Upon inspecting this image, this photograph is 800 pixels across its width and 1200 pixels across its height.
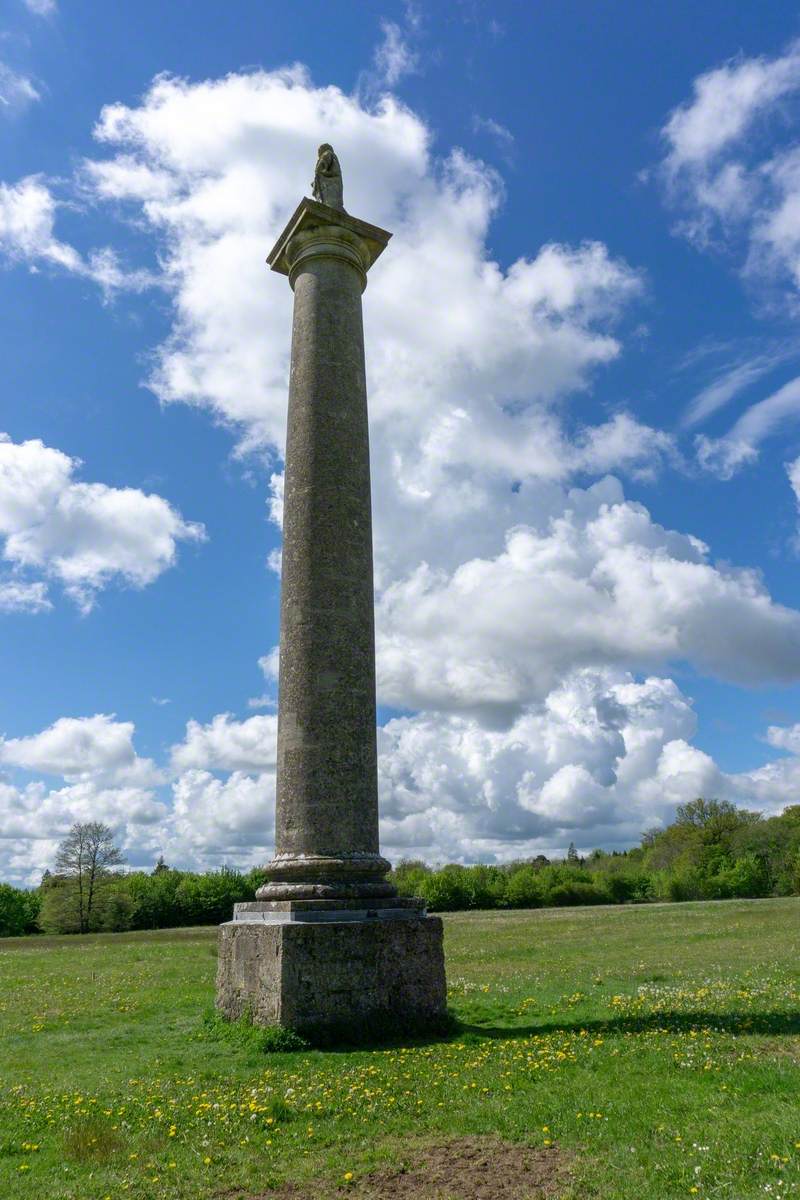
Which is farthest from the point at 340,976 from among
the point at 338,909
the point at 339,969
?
the point at 338,909

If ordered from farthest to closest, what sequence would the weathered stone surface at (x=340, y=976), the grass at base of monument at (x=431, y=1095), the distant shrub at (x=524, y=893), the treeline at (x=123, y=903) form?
the distant shrub at (x=524, y=893), the treeline at (x=123, y=903), the weathered stone surface at (x=340, y=976), the grass at base of monument at (x=431, y=1095)

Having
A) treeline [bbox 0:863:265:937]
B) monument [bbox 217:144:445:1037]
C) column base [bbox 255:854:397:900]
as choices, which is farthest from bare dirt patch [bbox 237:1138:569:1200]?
treeline [bbox 0:863:265:937]

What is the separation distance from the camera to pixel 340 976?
35.1ft

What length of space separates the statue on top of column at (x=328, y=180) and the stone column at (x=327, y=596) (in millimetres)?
1021

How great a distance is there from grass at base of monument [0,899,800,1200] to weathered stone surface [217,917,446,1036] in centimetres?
61

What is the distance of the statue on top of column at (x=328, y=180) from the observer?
16.0m

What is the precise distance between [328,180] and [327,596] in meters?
8.54

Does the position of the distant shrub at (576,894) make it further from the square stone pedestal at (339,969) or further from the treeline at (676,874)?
the square stone pedestal at (339,969)

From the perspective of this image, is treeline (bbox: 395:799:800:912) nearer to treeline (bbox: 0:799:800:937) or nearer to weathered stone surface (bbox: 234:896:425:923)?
treeline (bbox: 0:799:800:937)

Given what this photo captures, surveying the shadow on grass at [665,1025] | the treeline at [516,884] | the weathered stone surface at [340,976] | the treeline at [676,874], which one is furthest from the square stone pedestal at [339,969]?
the treeline at [676,874]

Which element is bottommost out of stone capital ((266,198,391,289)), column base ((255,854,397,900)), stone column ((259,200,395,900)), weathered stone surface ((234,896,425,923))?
weathered stone surface ((234,896,425,923))

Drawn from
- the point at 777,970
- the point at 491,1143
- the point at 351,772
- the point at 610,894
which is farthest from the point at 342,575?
the point at 610,894

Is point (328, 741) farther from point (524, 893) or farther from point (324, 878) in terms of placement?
point (524, 893)

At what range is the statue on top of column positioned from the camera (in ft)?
52.6
